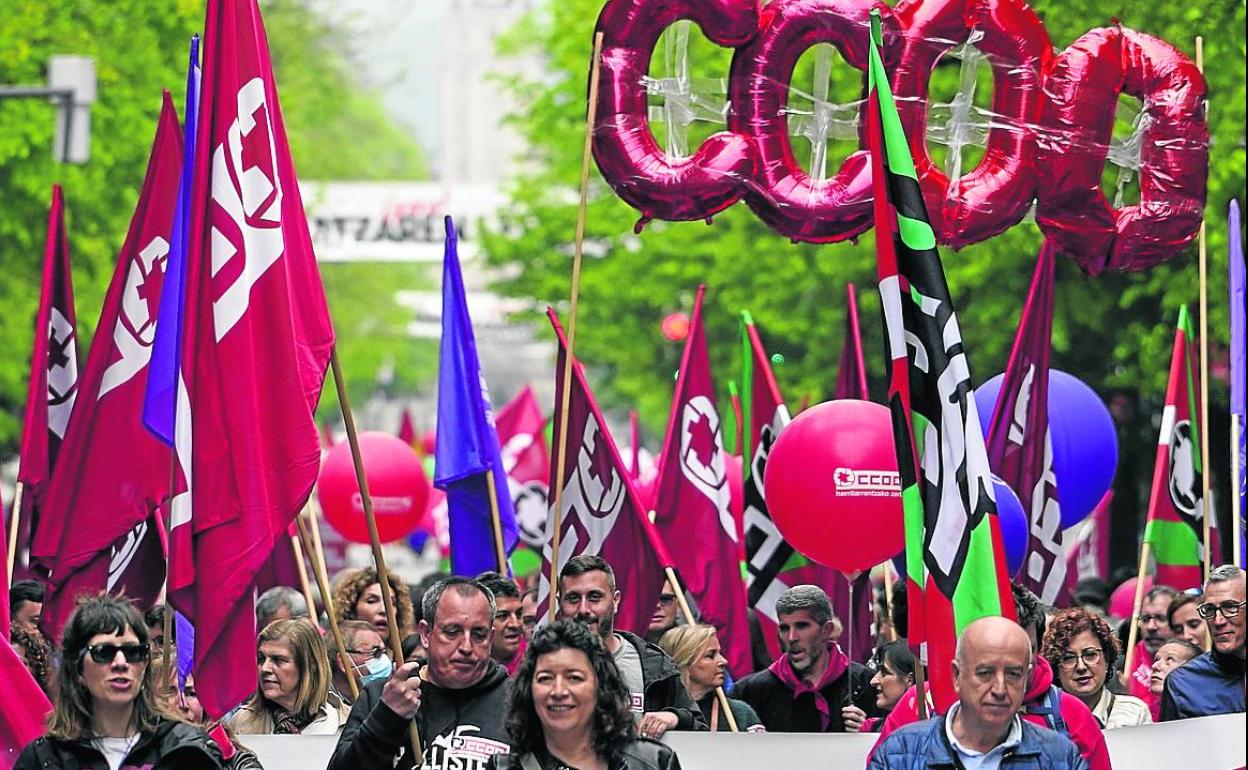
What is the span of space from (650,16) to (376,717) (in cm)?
462

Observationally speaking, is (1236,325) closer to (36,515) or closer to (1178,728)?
(1178,728)

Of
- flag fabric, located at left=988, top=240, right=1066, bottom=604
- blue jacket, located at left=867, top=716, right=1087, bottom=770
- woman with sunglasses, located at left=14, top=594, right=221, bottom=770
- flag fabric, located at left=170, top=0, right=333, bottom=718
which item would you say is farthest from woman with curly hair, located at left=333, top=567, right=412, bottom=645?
blue jacket, located at left=867, top=716, right=1087, bottom=770

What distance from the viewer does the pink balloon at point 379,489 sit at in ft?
54.7

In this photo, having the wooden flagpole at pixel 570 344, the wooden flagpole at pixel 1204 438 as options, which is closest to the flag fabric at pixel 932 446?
the wooden flagpole at pixel 570 344

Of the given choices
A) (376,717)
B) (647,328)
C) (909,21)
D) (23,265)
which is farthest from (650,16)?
(647,328)

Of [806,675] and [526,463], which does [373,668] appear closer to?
[806,675]

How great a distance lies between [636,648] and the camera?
26.8 ft

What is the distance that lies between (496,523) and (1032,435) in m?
2.66

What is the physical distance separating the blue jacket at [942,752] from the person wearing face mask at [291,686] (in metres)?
2.98

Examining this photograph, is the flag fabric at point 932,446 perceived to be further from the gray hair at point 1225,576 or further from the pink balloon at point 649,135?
the pink balloon at point 649,135

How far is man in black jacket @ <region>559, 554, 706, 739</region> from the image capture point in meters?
8.02

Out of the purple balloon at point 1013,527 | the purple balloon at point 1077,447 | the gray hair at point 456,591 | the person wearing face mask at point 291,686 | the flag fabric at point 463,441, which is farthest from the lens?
the purple balloon at point 1077,447

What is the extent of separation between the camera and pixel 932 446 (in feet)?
23.8

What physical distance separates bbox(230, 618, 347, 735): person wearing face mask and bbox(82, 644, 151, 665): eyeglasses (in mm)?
2155
